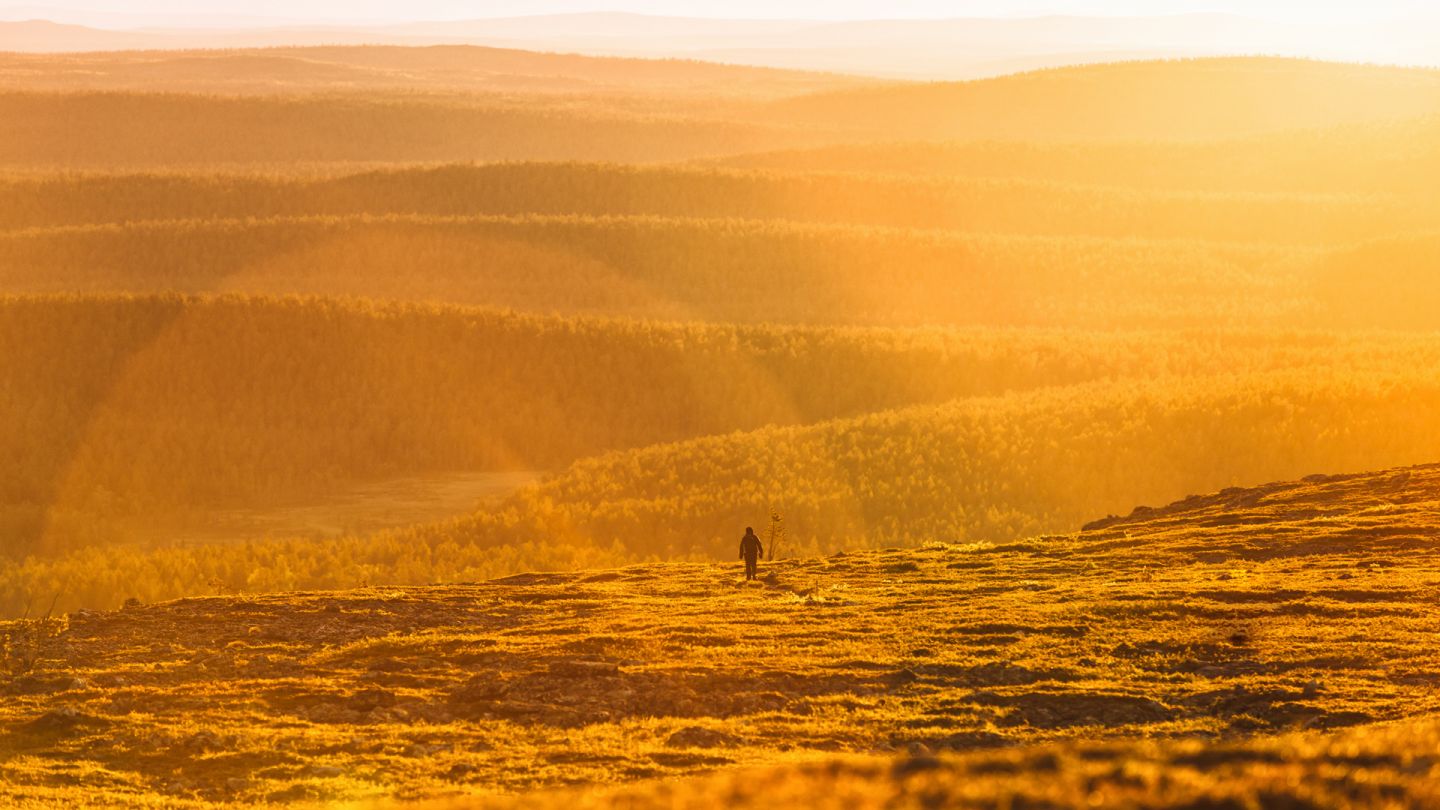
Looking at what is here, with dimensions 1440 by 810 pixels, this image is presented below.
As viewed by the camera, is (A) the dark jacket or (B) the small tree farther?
(B) the small tree

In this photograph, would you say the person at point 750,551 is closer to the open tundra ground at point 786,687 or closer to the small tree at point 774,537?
the open tundra ground at point 786,687

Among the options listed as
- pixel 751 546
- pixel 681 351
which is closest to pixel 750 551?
pixel 751 546

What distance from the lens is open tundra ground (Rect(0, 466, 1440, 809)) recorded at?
6898 millimetres

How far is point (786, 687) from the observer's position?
15.5 metres

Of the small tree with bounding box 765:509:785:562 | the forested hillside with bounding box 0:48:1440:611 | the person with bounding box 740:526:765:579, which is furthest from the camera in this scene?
the forested hillside with bounding box 0:48:1440:611

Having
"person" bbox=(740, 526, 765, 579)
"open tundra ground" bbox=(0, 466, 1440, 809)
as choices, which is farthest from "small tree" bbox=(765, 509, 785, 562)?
"open tundra ground" bbox=(0, 466, 1440, 809)

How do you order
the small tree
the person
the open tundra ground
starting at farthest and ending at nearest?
the small tree, the person, the open tundra ground

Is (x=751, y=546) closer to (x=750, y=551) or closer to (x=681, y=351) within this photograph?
(x=750, y=551)

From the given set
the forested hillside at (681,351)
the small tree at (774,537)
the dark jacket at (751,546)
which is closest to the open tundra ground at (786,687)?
the dark jacket at (751,546)

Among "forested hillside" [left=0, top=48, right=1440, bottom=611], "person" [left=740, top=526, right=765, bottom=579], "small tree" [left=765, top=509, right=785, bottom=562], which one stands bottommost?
"person" [left=740, top=526, right=765, bottom=579]

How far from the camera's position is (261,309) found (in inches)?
2292

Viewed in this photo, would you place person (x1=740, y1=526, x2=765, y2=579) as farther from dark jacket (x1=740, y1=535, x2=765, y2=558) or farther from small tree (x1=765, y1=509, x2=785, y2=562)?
→ small tree (x1=765, y1=509, x2=785, y2=562)

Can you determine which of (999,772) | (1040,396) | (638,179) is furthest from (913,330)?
(999,772)

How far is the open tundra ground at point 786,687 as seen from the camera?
22.6 ft
